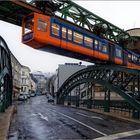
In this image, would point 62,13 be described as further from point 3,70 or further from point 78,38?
point 3,70

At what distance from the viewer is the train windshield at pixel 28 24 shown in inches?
691

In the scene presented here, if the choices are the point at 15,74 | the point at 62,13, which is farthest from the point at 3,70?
the point at 15,74

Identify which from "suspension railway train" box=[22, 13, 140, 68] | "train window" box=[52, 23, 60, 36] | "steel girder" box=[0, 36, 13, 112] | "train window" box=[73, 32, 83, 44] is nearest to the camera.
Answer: "suspension railway train" box=[22, 13, 140, 68]

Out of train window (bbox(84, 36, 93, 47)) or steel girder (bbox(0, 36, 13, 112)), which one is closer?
train window (bbox(84, 36, 93, 47))

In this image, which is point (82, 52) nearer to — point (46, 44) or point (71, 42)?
point (71, 42)

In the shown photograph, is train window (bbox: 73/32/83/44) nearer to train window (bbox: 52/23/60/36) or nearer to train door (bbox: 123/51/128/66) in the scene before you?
train window (bbox: 52/23/60/36)

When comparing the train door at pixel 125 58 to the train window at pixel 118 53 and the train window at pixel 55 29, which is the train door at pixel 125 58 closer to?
the train window at pixel 118 53

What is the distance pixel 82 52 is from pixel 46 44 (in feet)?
14.2

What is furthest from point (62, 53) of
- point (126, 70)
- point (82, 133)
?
point (126, 70)

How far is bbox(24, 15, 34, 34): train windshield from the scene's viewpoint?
17547 millimetres

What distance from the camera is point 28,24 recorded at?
1806 cm

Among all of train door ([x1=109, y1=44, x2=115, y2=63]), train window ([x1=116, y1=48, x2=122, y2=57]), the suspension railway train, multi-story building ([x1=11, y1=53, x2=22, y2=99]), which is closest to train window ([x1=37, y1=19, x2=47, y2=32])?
the suspension railway train

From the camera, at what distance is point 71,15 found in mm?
23328

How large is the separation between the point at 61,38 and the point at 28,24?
8.85ft
